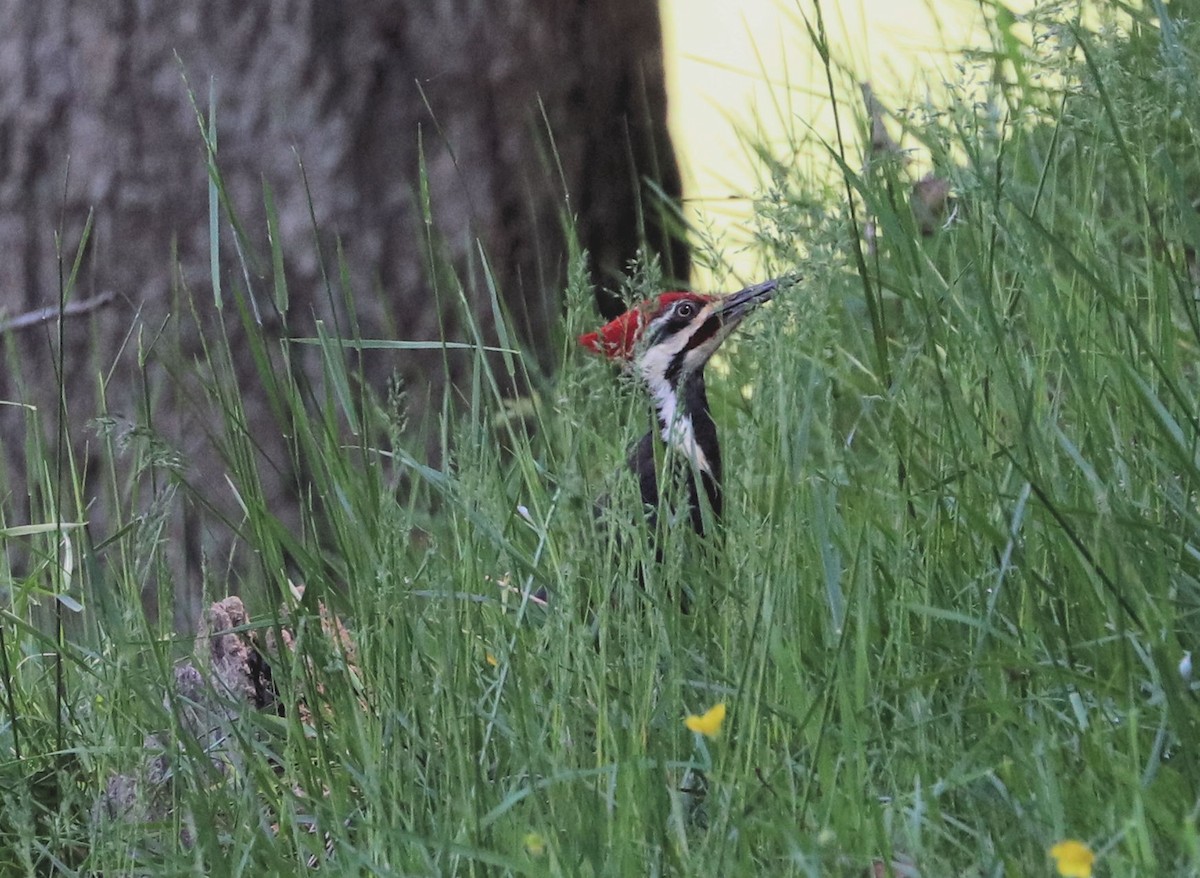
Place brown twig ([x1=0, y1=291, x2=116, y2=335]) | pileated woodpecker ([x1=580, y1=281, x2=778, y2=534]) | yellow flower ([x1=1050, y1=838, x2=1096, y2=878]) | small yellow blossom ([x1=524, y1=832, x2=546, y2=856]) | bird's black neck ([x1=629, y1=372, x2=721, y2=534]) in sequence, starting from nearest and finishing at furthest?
yellow flower ([x1=1050, y1=838, x2=1096, y2=878])
small yellow blossom ([x1=524, y1=832, x2=546, y2=856])
bird's black neck ([x1=629, y1=372, x2=721, y2=534])
pileated woodpecker ([x1=580, y1=281, x2=778, y2=534])
brown twig ([x1=0, y1=291, x2=116, y2=335])

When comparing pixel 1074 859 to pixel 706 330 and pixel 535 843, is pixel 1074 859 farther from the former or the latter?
pixel 706 330

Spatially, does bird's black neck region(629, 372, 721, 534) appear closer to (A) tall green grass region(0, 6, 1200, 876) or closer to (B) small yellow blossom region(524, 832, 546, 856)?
(A) tall green grass region(0, 6, 1200, 876)

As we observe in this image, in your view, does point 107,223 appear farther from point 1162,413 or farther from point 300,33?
point 1162,413

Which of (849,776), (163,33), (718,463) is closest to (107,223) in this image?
(163,33)

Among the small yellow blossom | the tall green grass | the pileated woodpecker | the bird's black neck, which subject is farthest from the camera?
the pileated woodpecker

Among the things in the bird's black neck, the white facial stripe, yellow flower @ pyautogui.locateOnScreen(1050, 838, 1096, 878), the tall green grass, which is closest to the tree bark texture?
the white facial stripe

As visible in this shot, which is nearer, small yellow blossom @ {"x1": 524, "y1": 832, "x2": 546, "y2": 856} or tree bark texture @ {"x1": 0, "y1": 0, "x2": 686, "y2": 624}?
small yellow blossom @ {"x1": 524, "y1": 832, "x2": 546, "y2": 856}

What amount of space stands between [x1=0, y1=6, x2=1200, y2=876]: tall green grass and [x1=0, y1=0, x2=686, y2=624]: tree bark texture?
128 cm

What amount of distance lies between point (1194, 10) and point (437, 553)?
1953 millimetres


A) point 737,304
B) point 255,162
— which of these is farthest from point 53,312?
point 737,304

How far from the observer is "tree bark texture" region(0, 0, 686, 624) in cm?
338

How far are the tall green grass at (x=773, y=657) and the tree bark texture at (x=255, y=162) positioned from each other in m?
1.28

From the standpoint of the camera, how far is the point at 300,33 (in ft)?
11.1

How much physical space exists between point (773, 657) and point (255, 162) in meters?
2.08
